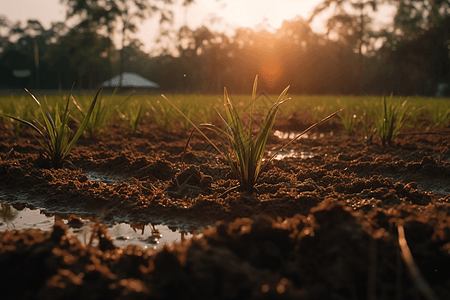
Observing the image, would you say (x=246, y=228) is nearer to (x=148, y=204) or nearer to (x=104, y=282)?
(x=104, y=282)

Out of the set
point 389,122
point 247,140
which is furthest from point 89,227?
point 389,122

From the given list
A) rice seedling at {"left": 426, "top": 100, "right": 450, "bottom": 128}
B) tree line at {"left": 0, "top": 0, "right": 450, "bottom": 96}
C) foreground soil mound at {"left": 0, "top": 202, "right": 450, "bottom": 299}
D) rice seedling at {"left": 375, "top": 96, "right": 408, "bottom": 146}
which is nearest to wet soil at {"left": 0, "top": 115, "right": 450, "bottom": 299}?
foreground soil mound at {"left": 0, "top": 202, "right": 450, "bottom": 299}

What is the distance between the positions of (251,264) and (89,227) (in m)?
0.96

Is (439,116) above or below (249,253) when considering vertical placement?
above

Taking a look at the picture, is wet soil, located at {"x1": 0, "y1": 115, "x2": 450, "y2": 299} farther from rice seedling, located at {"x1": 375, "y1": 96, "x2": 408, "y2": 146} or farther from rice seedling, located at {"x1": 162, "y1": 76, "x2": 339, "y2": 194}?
rice seedling, located at {"x1": 375, "y1": 96, "x2": 408, "y2": 146}

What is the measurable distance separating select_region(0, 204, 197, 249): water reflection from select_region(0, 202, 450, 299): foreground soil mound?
413mm

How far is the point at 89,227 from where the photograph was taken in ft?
5.38

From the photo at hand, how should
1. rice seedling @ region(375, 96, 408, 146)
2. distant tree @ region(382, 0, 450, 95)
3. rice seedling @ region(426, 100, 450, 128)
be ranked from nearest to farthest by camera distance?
rice seedling @ region(375, 96, 408, 146), rice seedling @ region(426, 100, 450, 128), distant tree @ region(382, 0, 450, 95)

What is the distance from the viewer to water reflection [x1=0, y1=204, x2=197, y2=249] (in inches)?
59.6

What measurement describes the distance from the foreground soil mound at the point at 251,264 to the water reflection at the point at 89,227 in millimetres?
413

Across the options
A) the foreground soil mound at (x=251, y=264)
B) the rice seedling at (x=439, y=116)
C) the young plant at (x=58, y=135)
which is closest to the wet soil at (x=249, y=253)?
the foreground soil mound at (x=251, y=264)

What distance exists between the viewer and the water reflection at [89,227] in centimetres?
151

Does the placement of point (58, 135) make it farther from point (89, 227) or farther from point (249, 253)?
point (249, 253)

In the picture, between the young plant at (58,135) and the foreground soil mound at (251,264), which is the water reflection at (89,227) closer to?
the foreground soil mound at (251,264)
